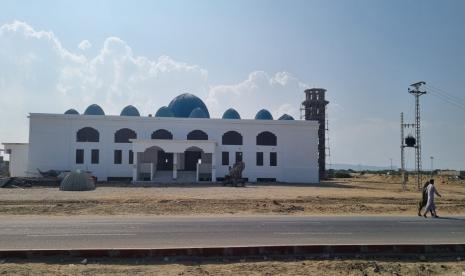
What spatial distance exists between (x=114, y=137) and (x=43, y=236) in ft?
108

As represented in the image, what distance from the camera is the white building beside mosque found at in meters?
43.1

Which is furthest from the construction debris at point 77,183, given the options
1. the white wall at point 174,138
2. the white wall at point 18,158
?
the white wall at point 18,158

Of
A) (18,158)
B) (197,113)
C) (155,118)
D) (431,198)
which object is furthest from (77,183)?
(431,198)

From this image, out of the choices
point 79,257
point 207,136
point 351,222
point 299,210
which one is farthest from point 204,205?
point 207,136

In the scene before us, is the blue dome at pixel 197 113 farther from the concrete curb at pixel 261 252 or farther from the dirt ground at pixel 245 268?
the dirt ground at pixel 245 268

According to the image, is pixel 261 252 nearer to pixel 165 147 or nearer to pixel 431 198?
pixel 431 198

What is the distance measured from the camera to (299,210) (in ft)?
69.7

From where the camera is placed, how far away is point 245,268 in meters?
8.50

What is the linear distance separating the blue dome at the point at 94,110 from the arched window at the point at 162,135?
24.4 feet

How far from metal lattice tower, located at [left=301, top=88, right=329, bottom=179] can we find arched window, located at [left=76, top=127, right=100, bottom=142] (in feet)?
86.3

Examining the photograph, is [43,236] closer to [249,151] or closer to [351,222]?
[351,222]

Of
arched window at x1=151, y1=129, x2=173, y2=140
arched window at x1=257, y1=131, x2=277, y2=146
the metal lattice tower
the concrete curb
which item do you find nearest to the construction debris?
arched window at x1=151, y1=129, x2=173, y2=140

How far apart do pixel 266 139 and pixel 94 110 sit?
19.1m

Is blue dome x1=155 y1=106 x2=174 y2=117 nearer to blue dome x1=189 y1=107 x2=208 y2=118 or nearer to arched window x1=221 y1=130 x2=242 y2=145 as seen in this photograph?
blue dome x1=189 y1=107 x2=208 y2=118
